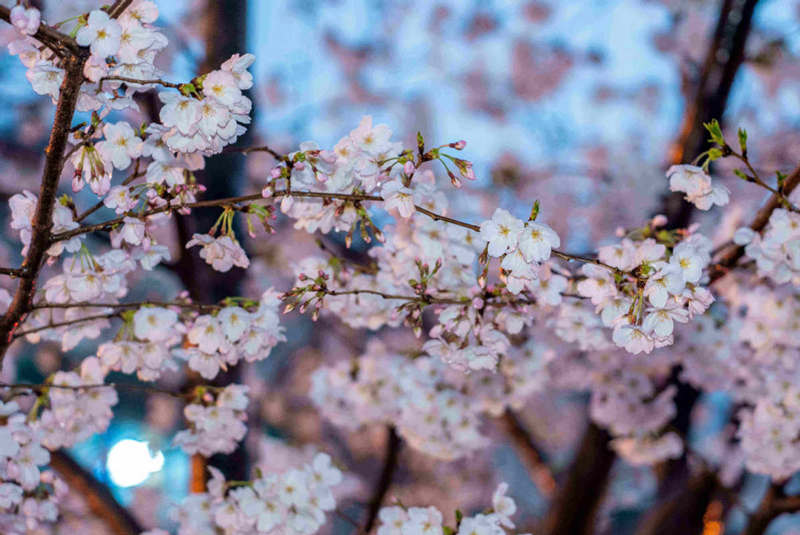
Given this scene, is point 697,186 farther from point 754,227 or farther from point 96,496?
point 96,496

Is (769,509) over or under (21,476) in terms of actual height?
over

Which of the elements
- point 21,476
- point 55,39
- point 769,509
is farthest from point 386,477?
point 55,39

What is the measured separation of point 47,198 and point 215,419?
0.81m

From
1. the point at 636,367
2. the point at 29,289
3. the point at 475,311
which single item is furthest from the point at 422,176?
the point at 636,367

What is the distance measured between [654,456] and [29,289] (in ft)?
10.3

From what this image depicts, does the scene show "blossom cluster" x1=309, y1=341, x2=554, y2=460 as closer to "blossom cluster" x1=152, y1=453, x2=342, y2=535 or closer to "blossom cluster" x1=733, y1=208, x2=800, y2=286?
"blossom cluster" x1=152, y1=453, x2=342, y2=535

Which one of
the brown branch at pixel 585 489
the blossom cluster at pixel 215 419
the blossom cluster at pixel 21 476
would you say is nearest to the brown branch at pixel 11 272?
the blossom cluster at pixel 21 476

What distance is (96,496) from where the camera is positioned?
2736 mm

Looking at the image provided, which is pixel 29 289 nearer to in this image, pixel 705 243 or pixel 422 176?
pixel 422 176

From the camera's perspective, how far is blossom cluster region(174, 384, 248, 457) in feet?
6.03

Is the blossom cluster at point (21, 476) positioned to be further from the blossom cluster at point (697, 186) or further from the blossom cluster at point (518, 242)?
the blossom cluster at point (697, 186)

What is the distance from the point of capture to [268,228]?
54.7 inches

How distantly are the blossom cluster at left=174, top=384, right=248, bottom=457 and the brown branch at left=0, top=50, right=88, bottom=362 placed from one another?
0.53 meters

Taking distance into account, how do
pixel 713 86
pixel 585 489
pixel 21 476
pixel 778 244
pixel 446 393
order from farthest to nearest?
pixel 585 489
pixel 713 86
pixel 446 393
pixel 778 244
pixel 21 476
